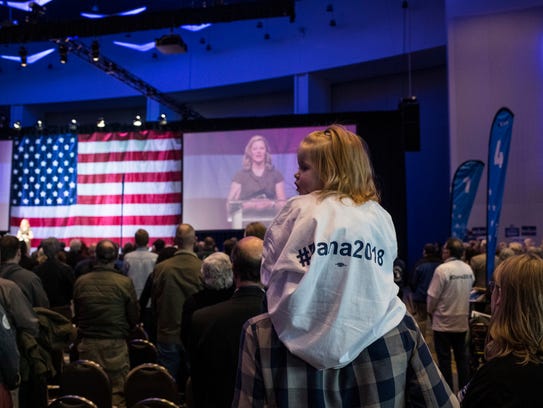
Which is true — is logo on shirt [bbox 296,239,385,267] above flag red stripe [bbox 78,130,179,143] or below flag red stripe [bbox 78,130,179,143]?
below

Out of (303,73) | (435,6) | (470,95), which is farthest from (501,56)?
(303,73)

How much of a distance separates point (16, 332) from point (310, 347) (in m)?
2.65

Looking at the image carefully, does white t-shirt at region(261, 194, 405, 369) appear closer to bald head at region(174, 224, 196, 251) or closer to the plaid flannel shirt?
the plaid flannel shirt

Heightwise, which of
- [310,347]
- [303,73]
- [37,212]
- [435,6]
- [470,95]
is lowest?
[310,347]

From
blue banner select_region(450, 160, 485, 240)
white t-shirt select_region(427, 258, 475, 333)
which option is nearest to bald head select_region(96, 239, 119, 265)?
white t-shirt select_region(427, 258, 475, 333)

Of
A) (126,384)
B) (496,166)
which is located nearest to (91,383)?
(126,384)

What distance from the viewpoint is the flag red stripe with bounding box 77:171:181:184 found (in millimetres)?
15594

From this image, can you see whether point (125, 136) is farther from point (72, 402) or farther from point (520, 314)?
point (520, 314)

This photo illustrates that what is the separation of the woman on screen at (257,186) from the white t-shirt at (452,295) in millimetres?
8567

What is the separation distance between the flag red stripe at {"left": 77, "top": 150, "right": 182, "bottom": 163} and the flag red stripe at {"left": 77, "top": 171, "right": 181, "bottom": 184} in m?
0.38

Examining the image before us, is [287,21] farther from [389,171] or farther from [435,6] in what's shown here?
[389,171]

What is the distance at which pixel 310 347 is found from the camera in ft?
4.14

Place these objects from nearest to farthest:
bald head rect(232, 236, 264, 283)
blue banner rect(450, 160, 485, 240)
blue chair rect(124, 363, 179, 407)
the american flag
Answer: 1. bald head rect(232, 236, 264, 283)
2. blue chair rect(124, 363, 179, 407)
3. blue banner rect(450, 160, 485, 240)
4. the american flag

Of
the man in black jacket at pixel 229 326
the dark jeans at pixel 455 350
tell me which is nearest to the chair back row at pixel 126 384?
the man in black jacket at pixel 229 326
